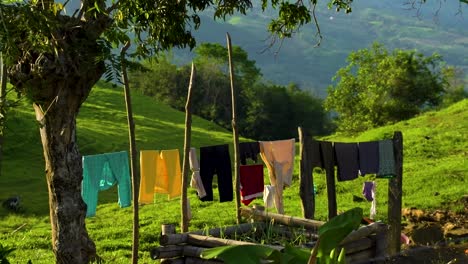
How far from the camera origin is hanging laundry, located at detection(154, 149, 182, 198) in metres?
12.4

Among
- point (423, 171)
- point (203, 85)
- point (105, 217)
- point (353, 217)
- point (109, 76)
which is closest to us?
point (353, 217)

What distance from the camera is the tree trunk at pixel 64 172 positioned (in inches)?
310

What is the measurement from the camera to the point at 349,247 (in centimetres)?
827

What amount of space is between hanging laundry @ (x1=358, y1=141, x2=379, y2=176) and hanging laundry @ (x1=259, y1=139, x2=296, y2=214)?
1322mm

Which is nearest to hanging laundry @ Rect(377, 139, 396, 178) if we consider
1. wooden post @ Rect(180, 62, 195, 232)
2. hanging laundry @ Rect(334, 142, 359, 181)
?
hanging laundry @ Rect(334, 142, 359, 181)

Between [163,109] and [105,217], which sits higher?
[163,109]

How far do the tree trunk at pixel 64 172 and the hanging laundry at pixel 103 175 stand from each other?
11.6ft

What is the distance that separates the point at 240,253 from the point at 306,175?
6706 mm

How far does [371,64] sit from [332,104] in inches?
166

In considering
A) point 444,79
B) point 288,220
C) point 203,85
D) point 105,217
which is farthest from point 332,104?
point 288,220

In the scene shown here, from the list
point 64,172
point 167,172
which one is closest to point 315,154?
point 167,172

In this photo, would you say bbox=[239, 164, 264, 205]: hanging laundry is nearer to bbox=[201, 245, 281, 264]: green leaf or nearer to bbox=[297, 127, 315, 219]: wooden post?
bbox=[297, 127, 315, 219]: wooden post

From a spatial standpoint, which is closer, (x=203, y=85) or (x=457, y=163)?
(x=457, y=163)

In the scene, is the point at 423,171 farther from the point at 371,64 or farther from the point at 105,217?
the point at 371,64
